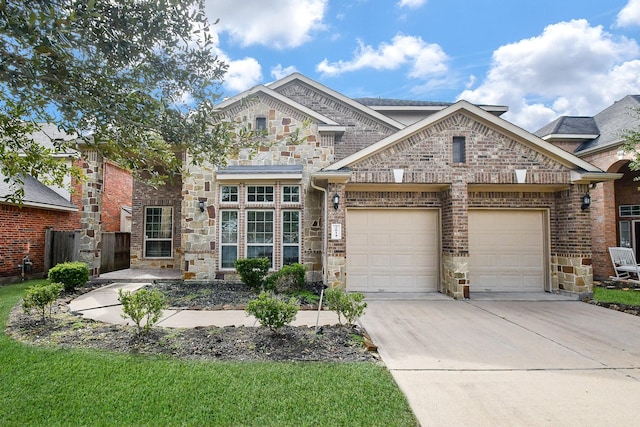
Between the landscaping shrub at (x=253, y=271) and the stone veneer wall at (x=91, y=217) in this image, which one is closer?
the landscaping shrub at (x=253, y=271)

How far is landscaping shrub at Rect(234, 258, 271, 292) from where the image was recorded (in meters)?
8.59

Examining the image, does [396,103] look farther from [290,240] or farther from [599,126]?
[290,240]

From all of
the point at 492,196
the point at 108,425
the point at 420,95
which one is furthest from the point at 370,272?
the point at 420,95

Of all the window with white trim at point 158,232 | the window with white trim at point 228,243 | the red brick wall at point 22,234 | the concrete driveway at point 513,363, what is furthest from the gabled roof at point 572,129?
the red brick wall at point 22,234

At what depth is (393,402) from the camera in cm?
322

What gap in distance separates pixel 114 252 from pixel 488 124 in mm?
13509

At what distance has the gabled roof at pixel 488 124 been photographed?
27.1 feet

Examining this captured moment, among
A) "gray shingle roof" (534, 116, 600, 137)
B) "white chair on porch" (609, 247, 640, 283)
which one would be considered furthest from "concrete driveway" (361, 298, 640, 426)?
"gray shingle roof" (534, 116, 600, 137)

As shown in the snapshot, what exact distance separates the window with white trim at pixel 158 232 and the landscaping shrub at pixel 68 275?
3785mm

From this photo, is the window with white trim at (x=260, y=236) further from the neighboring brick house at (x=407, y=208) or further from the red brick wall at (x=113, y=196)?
the red brick wall at (x=113, y=196)

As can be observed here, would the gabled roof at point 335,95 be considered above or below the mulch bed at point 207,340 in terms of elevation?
above

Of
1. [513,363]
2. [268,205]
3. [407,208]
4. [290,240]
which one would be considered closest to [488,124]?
[407,208]

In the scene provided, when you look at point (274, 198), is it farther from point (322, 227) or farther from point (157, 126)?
point (157, 126)

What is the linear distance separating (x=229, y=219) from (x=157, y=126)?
6.10m
